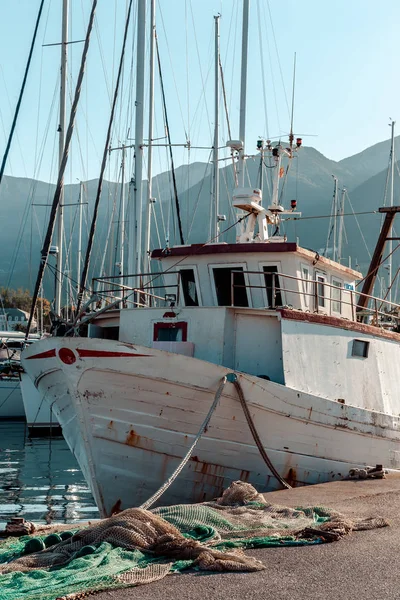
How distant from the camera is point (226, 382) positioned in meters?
11.9

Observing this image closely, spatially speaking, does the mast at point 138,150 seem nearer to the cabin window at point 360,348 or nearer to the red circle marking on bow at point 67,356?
the cabin window at point 360,348

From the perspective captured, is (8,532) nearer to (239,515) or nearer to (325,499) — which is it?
(239,515)

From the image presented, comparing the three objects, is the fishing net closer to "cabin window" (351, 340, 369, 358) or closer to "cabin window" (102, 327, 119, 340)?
"cabin window" (351, 340, 369, 358)

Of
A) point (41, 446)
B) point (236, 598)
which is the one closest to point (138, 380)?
point (236, 598)

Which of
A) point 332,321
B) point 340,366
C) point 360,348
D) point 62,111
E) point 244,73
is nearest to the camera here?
point 332,321

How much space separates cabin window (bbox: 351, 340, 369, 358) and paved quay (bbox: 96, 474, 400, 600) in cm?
544

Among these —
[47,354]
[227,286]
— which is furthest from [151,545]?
[227,286]

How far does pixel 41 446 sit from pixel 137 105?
11251 mm

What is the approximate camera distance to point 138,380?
11.7 meters

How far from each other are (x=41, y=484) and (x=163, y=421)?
7.43 meters

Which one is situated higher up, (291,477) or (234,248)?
(234,248)

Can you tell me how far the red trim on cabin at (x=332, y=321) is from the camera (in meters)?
12.9

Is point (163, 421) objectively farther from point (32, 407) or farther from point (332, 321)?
point (32, 407)

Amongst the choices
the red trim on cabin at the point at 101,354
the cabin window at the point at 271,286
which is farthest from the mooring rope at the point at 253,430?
the cabin window at the point at 271,286
